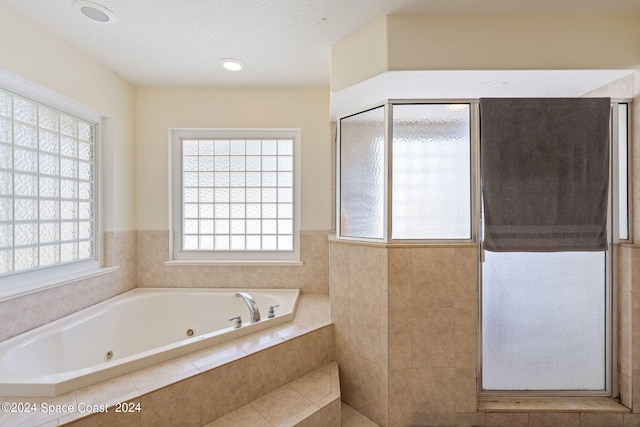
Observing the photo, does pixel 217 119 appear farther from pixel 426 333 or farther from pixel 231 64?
pixel 426 333

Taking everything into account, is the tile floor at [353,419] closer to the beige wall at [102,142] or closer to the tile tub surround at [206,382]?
the tile tub surround at [206,382]

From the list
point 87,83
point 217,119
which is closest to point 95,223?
point 87,83

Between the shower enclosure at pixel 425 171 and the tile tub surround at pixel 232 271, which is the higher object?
the shower enclosure at pixel 425 171

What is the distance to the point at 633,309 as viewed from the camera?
163 cm

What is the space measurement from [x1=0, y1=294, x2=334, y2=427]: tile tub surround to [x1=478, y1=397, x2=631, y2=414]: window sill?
102cm

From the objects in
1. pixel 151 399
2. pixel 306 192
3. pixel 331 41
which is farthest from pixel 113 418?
pixel 331 41

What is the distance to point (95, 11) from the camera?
1567mm

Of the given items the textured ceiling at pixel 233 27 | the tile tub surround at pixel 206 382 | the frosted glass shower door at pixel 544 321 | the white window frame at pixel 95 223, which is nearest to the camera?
the tile tub surround at pixel 206 382

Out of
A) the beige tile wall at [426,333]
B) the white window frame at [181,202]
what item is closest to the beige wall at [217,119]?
the white window frame at [181,202]

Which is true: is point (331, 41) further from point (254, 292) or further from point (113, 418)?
point (113, 418)

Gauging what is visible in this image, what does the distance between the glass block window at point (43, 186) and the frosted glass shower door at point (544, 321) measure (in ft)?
9.51

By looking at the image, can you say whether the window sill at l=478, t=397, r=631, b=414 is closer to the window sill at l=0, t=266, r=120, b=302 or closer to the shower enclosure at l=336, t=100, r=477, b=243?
the shower enclosure at l=336, t=100, r=477, b=243

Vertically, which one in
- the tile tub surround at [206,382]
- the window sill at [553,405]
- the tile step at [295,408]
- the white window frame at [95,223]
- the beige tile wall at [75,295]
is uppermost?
the white window frame at [95,223]

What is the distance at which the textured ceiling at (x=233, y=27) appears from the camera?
1.49 m
